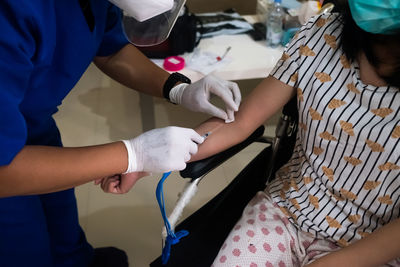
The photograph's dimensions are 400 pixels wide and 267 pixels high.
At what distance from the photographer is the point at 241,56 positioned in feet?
6.29

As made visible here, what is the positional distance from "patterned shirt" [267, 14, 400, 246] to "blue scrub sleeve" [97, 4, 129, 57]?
542 millimetres

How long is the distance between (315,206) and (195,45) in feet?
4.11

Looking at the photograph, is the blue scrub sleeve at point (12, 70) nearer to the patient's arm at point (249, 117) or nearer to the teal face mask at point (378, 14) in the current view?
the patient's arm at point (249, 117)

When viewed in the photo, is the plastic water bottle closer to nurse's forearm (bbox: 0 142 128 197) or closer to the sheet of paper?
the sheet of paper

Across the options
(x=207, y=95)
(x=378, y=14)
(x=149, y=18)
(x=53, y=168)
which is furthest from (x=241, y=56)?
(x=53, y=168)

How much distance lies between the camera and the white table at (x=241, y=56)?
1816mm

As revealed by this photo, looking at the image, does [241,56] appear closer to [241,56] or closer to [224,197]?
[241,56]

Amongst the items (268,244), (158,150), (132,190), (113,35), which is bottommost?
(132,190)

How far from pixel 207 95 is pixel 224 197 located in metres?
0.34

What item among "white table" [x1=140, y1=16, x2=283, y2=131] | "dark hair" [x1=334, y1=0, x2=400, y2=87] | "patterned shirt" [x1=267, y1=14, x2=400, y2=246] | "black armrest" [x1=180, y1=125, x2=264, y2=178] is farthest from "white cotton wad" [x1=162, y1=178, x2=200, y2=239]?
"white table" [x1=140, y1=16, x2=283, y2=131]

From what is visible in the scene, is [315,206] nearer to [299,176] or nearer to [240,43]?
[299,176]

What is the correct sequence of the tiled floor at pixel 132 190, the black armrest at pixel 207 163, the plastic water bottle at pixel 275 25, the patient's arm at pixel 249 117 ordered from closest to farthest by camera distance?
the black armrest at pixel 207 163 < the patient's arm at pixel 249 117 < the tiled floor at pixel 132 190 < the plastic water bottle at pixel 275 25

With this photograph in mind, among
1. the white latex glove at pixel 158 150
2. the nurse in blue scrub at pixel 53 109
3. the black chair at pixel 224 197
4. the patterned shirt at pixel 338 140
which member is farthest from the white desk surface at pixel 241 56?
the white latex glove at pixel 158 150

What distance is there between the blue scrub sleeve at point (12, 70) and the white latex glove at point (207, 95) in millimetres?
548
